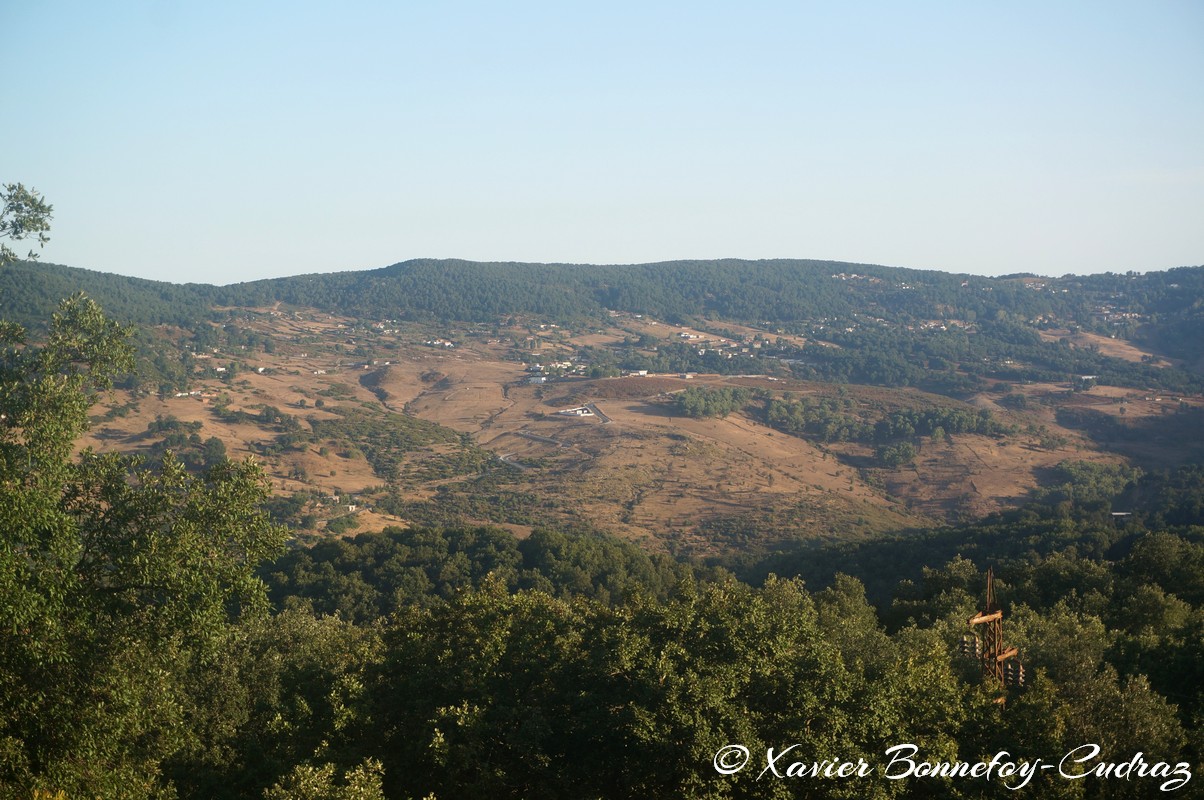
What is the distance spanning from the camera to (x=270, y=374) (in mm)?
141125

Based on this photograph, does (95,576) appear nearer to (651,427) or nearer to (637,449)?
(637,449)

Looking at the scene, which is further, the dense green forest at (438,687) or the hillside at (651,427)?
the hillside at (651,427)

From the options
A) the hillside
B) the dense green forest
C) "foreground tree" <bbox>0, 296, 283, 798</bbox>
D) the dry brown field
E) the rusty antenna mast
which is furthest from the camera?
the dry brown field

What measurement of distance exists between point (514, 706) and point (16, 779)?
8808 mm

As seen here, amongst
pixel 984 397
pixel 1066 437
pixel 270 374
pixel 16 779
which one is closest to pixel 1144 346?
pixel 984 397

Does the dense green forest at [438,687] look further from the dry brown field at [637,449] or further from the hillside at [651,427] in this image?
the hillside at [651,427]

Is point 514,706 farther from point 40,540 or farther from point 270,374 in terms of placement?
point 270,374

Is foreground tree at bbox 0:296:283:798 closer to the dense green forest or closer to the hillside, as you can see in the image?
the dense green forest

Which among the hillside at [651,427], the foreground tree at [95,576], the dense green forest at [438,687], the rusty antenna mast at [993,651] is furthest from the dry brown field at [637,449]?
the rusty antenna mast at [993,651]

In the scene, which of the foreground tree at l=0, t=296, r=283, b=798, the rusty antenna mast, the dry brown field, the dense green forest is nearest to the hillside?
the dry brown field

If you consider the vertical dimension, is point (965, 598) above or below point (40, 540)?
below

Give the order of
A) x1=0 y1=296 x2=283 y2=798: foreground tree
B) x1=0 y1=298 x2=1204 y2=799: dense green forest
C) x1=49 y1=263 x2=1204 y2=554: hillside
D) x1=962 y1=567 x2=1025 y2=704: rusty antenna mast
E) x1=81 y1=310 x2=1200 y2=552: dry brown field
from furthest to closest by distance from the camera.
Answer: x1=81 y1=310 x2=1200 y2=552: dry brown field, x1=49 y1=263 x2=1204 y2=554: hillside, x1=962 y1=567 x2=1025 y2=704: rusty antenna mast, x1=0 y1=298 x2=1204 y2=799: dense green forest, x1=0 y1=296 x2=283 y2=798: foreground tree

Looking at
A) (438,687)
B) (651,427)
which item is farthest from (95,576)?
(651,427)

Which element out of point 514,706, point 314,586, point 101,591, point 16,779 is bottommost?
point 314,586
